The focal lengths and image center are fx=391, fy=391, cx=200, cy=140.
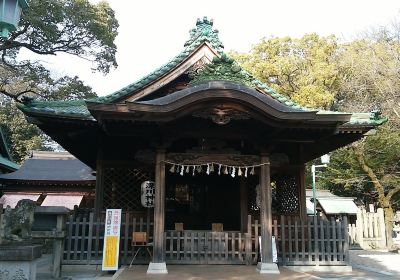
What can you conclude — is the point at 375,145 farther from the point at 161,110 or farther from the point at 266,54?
the point at 161,110

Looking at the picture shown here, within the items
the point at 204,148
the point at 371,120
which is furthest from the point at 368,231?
the point at 204,148

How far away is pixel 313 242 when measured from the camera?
10828mm

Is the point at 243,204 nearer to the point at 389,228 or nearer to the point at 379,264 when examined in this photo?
the point at 379,264

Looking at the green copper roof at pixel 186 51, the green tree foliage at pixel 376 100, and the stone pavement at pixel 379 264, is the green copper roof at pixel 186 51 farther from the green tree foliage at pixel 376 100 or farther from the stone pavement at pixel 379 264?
the green tree foliage at pixel 376 100

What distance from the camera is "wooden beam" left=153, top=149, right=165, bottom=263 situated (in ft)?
30.8

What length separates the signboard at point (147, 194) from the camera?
1095 centimetres

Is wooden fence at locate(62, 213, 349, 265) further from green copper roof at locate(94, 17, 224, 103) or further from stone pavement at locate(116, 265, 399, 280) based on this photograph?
green copper roof at locate(94, 17, 224, 103)

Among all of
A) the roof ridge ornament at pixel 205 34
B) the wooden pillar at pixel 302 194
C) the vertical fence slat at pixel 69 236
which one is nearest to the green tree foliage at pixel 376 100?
the wooden pillar at pixel 302 194

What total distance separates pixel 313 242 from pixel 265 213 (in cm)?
201

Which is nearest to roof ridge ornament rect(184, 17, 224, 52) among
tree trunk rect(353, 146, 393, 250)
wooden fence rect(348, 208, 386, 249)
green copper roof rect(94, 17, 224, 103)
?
green copper roof rect(94, 17, 224, 103)

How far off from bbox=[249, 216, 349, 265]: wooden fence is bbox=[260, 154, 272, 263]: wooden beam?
654 mm

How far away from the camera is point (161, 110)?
8859 millimetres

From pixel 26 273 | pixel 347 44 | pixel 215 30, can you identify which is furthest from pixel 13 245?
pixel 347 44

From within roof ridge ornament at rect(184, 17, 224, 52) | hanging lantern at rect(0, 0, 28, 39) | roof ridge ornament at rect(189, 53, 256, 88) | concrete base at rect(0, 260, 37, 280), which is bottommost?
concrete base at rect(0, 260, 37, 280)
